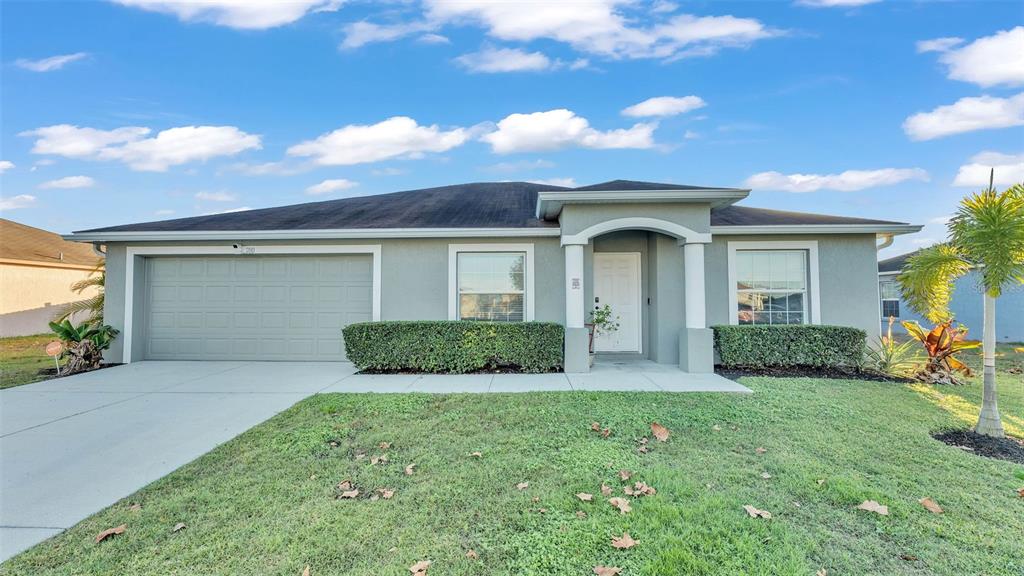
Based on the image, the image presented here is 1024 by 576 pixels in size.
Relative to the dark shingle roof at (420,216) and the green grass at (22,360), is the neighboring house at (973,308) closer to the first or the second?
the dark shingle roof at (420,216)

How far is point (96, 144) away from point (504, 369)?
13.9 metres

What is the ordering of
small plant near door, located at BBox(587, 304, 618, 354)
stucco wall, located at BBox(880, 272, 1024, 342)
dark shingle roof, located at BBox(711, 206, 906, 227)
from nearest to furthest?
small plant near door, located at BBox(587, 304, 618, 354) → dark shingle roof, located at BBox(711, 206, 906, 227) → stucco wall, located at BBox(880, 272, 1024, 342)

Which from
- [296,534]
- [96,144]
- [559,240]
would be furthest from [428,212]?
[96,144]

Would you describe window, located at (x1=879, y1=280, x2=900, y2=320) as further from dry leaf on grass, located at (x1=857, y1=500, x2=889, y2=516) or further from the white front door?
dry leaf on grass, located at (x1=857, y1=500, x2=889, y2=516)

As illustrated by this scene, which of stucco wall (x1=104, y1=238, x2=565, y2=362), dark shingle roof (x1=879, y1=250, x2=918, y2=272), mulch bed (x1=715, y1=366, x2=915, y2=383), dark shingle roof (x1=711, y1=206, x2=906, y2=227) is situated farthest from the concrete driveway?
dark shingle roof (x1=879, y1=250, x2=918, y2=272)

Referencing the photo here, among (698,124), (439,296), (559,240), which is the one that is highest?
(698,124)

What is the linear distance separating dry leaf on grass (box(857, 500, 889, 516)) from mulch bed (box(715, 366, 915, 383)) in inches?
173

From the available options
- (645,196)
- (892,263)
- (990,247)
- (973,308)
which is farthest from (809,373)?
(892,263)

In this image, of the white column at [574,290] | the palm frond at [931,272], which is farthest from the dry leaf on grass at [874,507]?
the white column at [574,290]

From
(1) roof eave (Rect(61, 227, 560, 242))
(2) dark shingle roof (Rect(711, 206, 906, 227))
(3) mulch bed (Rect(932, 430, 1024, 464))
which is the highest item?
(2) dark shingle roof (Rect(711, 206, 906, 227))

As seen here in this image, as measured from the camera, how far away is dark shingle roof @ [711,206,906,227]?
875 centimetres

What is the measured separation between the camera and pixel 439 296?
352 inches

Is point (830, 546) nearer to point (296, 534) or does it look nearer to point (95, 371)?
point (296, 534)

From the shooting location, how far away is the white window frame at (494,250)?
8.78 metres
